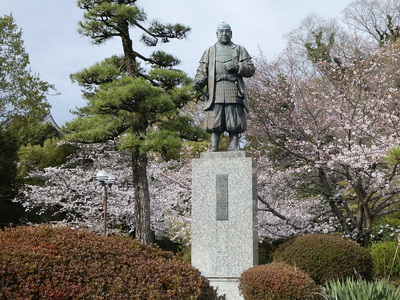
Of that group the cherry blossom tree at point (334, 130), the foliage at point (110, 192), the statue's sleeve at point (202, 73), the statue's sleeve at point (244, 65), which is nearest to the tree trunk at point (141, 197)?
the foliage at point (110, 192)

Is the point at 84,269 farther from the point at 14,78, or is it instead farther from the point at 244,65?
the point at 14,78

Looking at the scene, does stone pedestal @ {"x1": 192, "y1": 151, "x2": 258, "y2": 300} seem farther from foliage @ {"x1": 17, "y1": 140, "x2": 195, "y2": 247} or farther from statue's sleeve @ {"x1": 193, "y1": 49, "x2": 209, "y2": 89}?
foliage @ {"x1": 17, "y1": 140, "x2": 195, "y2": 247}

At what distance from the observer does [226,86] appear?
22.9 feet

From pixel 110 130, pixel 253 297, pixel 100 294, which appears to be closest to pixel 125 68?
pixel 110 130

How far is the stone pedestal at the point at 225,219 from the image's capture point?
249 inches

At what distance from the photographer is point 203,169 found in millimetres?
6707

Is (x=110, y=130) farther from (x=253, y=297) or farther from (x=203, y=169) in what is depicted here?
(x=253, y=297)

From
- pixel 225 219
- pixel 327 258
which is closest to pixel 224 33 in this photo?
pixel 225 219

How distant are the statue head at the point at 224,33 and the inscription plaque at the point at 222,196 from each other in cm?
217

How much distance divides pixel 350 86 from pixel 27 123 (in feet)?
34.6

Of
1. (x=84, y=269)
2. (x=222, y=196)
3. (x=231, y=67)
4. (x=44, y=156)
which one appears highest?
(x=44, y=156)

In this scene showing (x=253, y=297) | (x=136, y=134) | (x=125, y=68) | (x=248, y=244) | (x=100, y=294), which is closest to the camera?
(x=100, y=294)

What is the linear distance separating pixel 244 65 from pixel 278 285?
3.36m

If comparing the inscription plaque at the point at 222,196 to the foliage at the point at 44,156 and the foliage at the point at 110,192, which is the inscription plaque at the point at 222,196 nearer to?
the foliage at the point at 110,192
